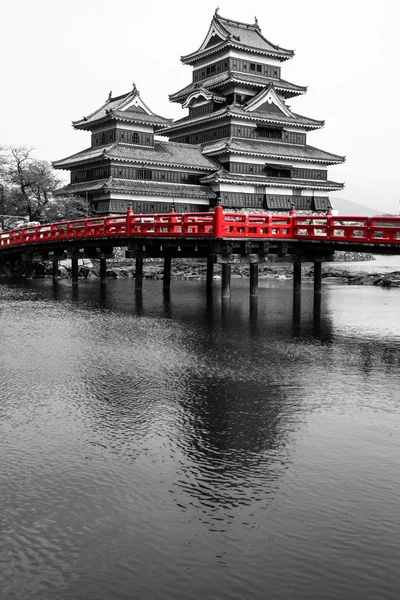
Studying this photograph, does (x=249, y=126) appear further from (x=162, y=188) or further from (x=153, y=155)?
(x=162, y=188)

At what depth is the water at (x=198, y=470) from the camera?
6.37 metres

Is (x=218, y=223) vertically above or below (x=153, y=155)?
below

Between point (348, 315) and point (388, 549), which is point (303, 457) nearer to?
point (388, 549)

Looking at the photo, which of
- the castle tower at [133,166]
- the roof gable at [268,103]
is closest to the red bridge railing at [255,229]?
the castle tower at [133,166]

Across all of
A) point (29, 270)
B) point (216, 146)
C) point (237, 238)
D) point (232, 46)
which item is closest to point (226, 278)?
point (237, 238)

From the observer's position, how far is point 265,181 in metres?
58.9

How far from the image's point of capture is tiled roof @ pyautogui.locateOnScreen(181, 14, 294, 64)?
6038 centimetres

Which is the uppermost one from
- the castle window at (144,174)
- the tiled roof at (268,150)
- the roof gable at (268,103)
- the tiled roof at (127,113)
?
the roof gable at (268,103)

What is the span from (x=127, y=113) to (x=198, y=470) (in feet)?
163

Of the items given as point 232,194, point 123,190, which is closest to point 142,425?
point 123,190

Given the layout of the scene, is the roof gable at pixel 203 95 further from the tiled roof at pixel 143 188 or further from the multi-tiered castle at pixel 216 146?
the tiled roof at pixel 143 188

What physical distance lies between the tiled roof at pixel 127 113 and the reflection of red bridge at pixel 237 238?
62.0 ft

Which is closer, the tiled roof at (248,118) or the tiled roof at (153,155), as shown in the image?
the tiled roof at (153,155)

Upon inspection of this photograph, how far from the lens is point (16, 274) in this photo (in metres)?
47.7
